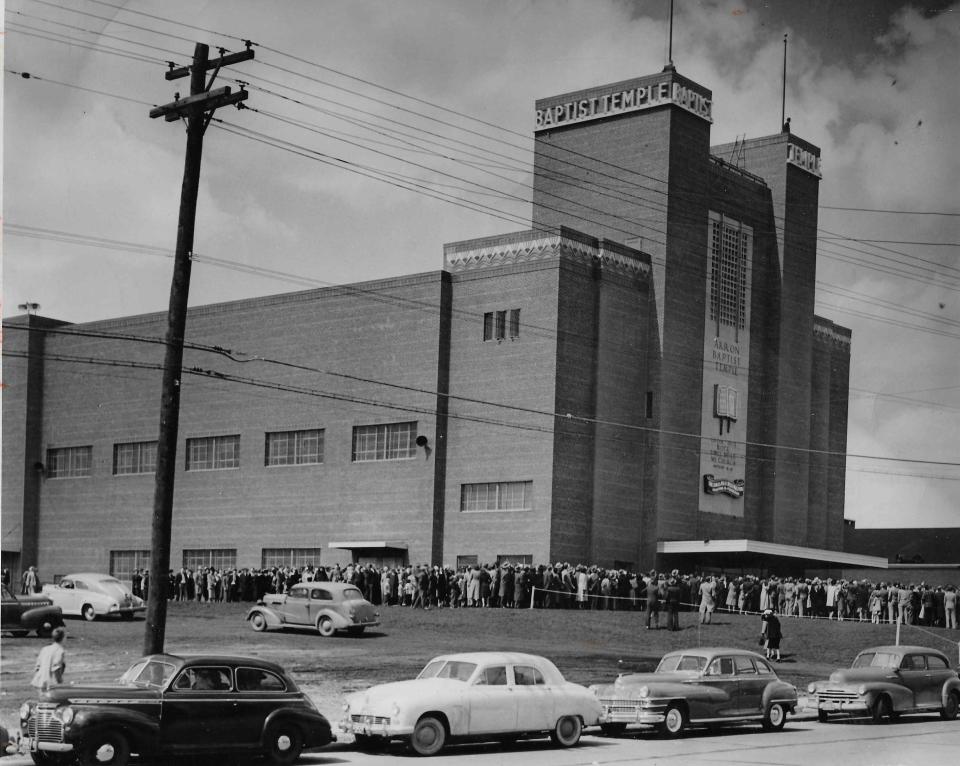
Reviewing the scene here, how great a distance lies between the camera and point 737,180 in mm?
61250

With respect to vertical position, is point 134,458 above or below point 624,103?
below

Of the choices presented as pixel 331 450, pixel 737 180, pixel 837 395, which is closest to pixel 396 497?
pixel 331 450

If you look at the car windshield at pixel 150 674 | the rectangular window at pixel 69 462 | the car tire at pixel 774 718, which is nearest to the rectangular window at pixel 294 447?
the rectangular window at pixel 69 462

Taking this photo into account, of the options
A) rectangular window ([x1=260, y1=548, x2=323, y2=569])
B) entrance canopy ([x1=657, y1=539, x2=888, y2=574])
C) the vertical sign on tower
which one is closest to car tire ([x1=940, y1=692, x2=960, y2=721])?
entrance canopy ([x1=657, y1=539, x2=888, y2=574])

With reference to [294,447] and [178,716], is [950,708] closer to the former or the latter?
[178,716]

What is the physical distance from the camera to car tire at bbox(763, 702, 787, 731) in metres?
22.4

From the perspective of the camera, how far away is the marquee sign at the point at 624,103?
56125mm

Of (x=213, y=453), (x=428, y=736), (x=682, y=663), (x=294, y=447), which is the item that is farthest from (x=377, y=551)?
(x=428, y=736)

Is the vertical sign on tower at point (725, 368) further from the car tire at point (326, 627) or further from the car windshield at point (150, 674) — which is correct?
the car windshield at point (150, 674)

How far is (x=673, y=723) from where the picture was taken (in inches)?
829

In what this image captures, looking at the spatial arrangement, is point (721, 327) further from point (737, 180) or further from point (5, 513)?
point (5, 513)

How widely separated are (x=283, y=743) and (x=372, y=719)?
143cm

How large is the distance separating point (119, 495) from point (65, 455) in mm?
5029

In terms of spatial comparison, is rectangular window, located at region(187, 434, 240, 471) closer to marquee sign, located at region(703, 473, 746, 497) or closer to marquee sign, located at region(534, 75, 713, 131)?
marquee sign, located at region(534, 75, 713, 131)
